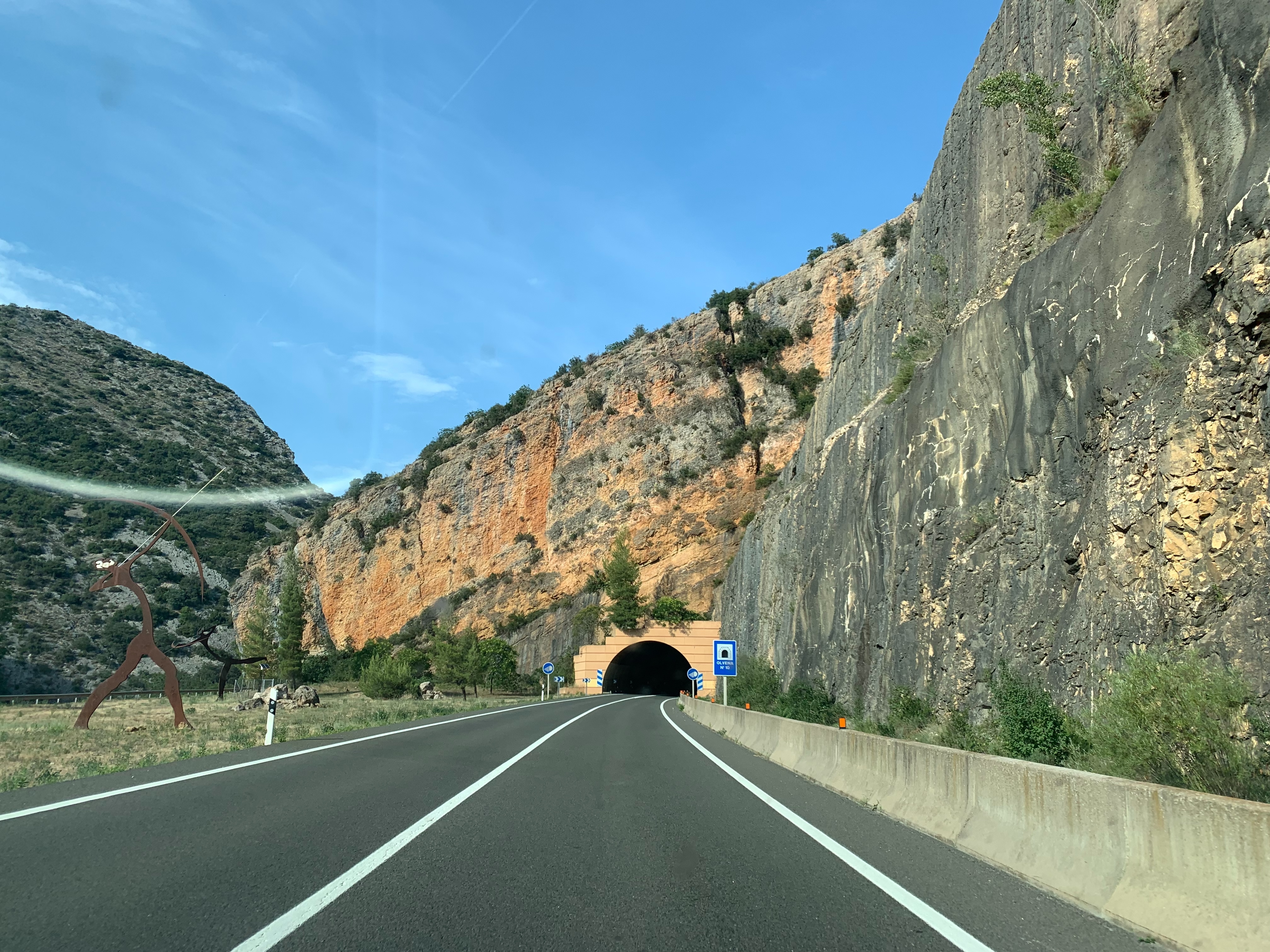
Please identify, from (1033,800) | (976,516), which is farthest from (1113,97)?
(1033,800)

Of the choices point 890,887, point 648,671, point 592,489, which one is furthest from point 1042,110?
point 648,671

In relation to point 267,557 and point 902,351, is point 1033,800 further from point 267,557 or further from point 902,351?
point 267,557

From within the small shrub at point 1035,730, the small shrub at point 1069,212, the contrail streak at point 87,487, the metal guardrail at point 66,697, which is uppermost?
the contrail streak at point 87,487

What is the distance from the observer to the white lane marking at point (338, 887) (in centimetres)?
470

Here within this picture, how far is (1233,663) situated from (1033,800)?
3375 millimetres

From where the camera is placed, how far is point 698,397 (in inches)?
3583

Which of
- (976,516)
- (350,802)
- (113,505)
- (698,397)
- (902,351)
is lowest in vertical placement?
(350,802)

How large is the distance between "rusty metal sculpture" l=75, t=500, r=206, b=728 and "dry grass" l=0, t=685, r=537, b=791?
0.64 meters

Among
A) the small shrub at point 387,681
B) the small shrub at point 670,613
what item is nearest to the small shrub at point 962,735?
the small shrub at point 387,681

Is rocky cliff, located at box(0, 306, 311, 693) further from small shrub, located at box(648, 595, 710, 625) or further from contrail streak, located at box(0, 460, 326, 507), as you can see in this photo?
small shrub, located at box(648, 595, 710, 625)

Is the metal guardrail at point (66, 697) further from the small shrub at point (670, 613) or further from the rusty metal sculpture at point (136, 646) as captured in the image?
the small shrub at point (670, 613)

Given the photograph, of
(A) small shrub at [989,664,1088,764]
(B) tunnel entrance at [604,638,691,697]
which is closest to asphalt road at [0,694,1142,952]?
(A) small shrub at [989,664,1088,764]

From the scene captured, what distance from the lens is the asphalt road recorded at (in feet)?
16.3

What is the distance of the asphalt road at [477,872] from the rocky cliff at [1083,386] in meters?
4.25
